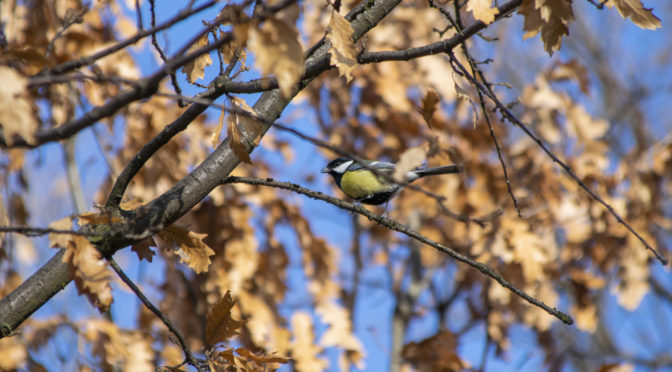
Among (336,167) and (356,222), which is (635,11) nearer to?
(336,167)

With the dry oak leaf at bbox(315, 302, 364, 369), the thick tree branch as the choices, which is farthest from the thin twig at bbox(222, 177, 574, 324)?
the dry oak leaf at bbox(315, 302, 364, 369)

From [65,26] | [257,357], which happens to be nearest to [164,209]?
[257,357]

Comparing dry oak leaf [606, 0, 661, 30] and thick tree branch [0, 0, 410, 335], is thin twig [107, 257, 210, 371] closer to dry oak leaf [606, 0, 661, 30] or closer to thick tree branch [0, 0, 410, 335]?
thick tree branch [0, 0, 410, 335]

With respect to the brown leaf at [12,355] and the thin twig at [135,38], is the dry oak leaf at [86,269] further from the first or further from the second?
the brown leaf at [12,355]

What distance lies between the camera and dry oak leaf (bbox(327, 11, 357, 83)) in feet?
6.08

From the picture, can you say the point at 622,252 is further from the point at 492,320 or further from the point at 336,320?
the point at 336,320

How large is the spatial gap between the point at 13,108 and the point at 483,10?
1.44 metres

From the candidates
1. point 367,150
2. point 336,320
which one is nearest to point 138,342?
point 336,320

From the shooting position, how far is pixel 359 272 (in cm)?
634

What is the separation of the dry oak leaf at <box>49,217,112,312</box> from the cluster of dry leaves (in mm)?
160

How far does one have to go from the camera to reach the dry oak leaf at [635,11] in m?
1.88

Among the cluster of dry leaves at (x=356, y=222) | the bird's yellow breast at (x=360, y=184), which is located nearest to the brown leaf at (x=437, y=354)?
the cluster of dry leaves at (x=356, y=222)

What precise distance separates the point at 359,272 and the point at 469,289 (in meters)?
1.20

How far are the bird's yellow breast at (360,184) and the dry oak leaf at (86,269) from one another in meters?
3.19
